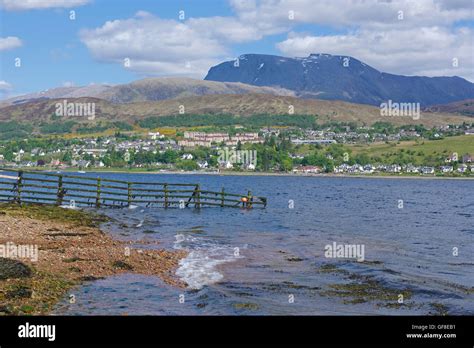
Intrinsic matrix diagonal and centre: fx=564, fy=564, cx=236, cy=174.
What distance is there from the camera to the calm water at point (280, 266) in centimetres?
1547

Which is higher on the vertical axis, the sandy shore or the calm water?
the sandy shore

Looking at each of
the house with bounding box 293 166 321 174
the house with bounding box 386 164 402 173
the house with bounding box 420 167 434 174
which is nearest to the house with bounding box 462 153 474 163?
the house with bounding box 420 167 434 174

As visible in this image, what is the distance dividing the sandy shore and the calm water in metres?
0.64

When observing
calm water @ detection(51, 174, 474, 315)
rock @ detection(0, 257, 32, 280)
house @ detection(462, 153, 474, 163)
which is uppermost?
house @ detection(462, 153, 474, 163)

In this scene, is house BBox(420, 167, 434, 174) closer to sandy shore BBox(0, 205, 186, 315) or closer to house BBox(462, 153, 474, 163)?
house BBox(462, 153, 474, 163)

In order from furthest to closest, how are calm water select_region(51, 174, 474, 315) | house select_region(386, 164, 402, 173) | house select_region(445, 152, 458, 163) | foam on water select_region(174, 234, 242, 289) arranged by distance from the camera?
house select_region(445, 152, 458, 163)
house select_region(386, 164, 402, 173)
foam on water select_region(174, 234, 242, 289)
calm water select_region(51, 174, 474, 315)

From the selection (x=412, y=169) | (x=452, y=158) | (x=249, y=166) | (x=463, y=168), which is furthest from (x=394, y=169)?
(x=249, y=166)

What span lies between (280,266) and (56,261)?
28.6 ft

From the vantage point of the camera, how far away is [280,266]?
22.6 m

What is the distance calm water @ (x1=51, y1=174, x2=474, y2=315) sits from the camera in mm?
15469

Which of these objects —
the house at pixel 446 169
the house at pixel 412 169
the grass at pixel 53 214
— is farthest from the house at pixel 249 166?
the grass at pixel 53 214

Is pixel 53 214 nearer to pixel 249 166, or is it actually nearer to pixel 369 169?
pixel 249 166
